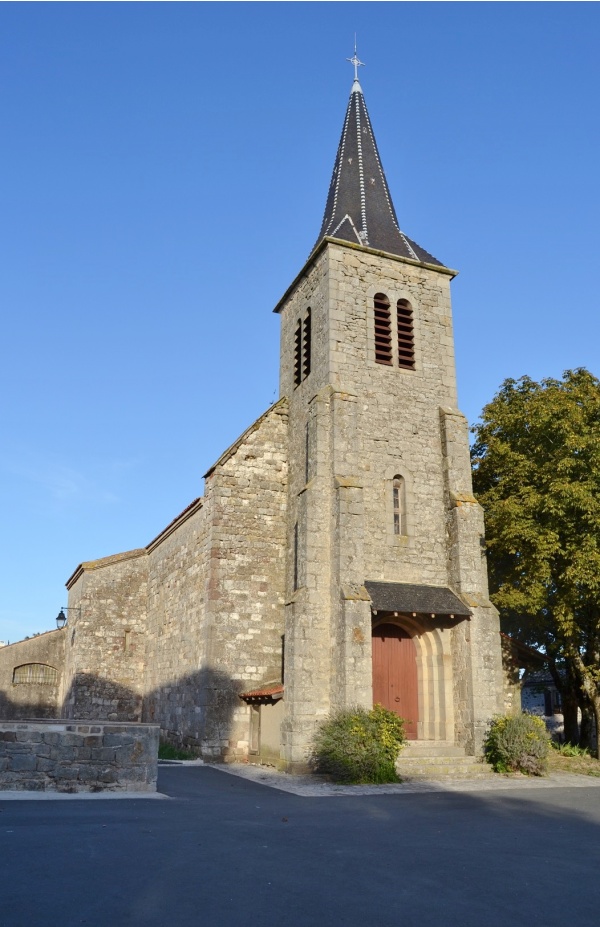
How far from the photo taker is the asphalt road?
5.37 metres

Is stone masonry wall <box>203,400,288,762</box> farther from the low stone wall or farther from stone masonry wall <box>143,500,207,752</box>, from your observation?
the low stone wall

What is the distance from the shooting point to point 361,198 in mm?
21734

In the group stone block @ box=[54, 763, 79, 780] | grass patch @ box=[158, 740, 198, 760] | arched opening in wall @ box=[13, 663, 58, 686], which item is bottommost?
grass patch @ box=[158, 740, 198, 760]

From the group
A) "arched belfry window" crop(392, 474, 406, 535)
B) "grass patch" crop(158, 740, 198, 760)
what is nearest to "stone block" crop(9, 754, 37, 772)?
"grass patch" crop(158, 740, 198, 760)

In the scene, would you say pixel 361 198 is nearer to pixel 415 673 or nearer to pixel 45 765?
pixel 415 673

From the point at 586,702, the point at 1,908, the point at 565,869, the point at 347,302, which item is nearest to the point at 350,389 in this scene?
the point at 347,302

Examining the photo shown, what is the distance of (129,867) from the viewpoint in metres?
6.47

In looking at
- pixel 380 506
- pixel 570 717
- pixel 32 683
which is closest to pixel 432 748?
pixel 380 506

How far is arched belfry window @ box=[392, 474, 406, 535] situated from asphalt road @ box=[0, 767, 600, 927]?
765 centimetres

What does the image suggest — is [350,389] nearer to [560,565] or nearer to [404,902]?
[560,565]

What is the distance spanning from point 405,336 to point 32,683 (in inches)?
710

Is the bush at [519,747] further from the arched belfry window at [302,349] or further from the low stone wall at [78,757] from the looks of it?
the arched belfry window at [302,349]

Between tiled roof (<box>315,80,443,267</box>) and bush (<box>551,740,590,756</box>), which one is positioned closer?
bush (<box>551,740,590,756</box>)

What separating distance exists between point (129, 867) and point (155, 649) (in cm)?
1639
